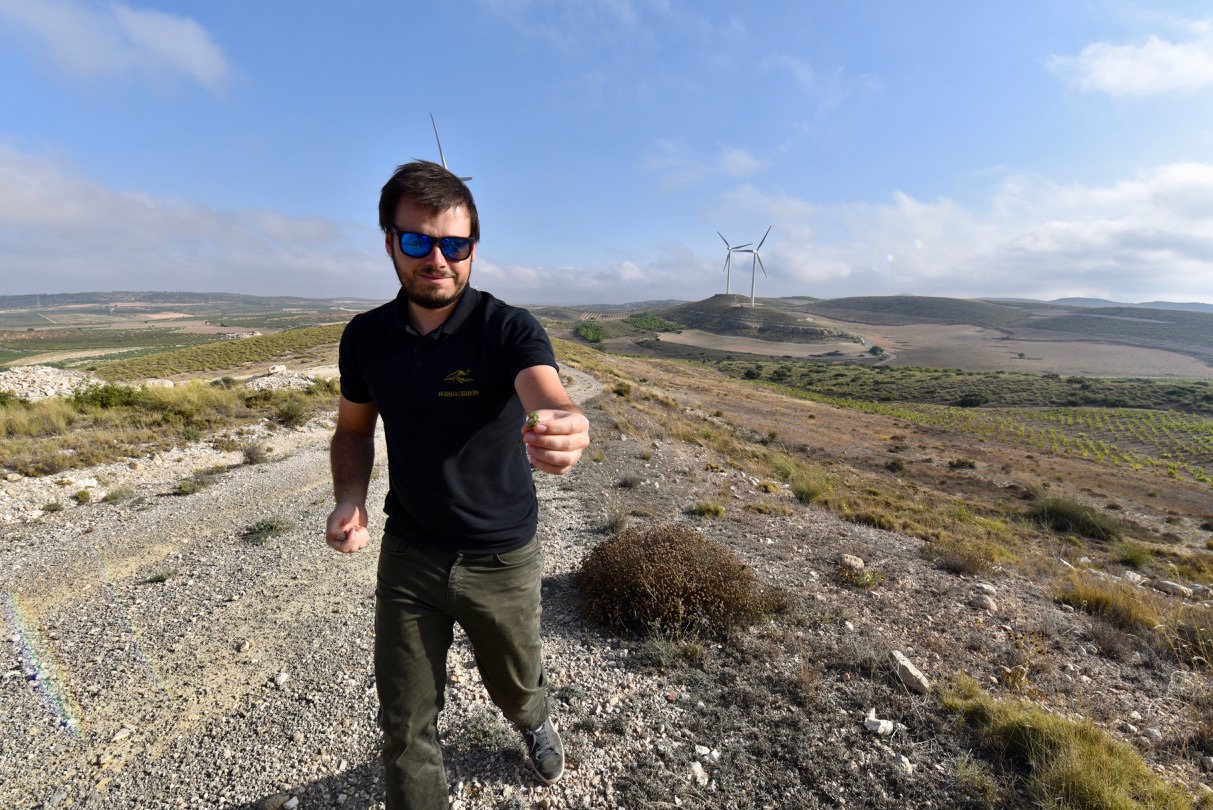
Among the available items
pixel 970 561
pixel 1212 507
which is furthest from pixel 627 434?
pixel 1212 507

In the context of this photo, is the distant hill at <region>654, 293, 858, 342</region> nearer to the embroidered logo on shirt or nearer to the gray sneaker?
the gray sneaker

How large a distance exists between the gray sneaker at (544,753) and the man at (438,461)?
80cm

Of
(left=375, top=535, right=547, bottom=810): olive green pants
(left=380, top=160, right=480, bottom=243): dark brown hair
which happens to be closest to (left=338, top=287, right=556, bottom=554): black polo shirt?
(left=375, top=535, right=547, bottom=810): olive green pants

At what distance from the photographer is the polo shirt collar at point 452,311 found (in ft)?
7.48

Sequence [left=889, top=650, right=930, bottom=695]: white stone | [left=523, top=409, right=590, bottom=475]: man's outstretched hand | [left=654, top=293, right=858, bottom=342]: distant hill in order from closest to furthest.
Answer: [left=523, top=409, right=590, bottom=475]: man's outstretched hand, [left=889, top=650, right=930, bottom=695]: white stone, [left=654, top=293, right=858, bottom=342]: distant hill

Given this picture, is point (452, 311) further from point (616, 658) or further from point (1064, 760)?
point (1064, 760)

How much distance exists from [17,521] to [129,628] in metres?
5.30

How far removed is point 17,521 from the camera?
7.82 metres

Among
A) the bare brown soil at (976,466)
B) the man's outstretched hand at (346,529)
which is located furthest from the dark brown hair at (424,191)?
the bare brown soil at (976,466)

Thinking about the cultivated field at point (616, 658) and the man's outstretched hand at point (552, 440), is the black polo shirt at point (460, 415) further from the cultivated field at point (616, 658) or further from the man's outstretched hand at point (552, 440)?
the cultivated field at point (616, 658)

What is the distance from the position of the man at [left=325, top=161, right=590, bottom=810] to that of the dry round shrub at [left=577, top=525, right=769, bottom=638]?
269cm

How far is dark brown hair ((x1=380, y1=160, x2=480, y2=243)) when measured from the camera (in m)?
2.23

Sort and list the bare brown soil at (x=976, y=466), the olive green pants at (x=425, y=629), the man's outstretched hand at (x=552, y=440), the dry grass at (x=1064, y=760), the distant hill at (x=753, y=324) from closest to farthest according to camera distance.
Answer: the man's outstretched hand at (x=552, y=440)
the olive green pants at (x=425, y=629)
the dry grass at (x=1064, y=760)
the bare brown soil at (x=976, y=466)
the distant hill at (x=753, y=324)

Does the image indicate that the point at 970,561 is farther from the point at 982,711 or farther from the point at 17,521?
the point at 17,521
